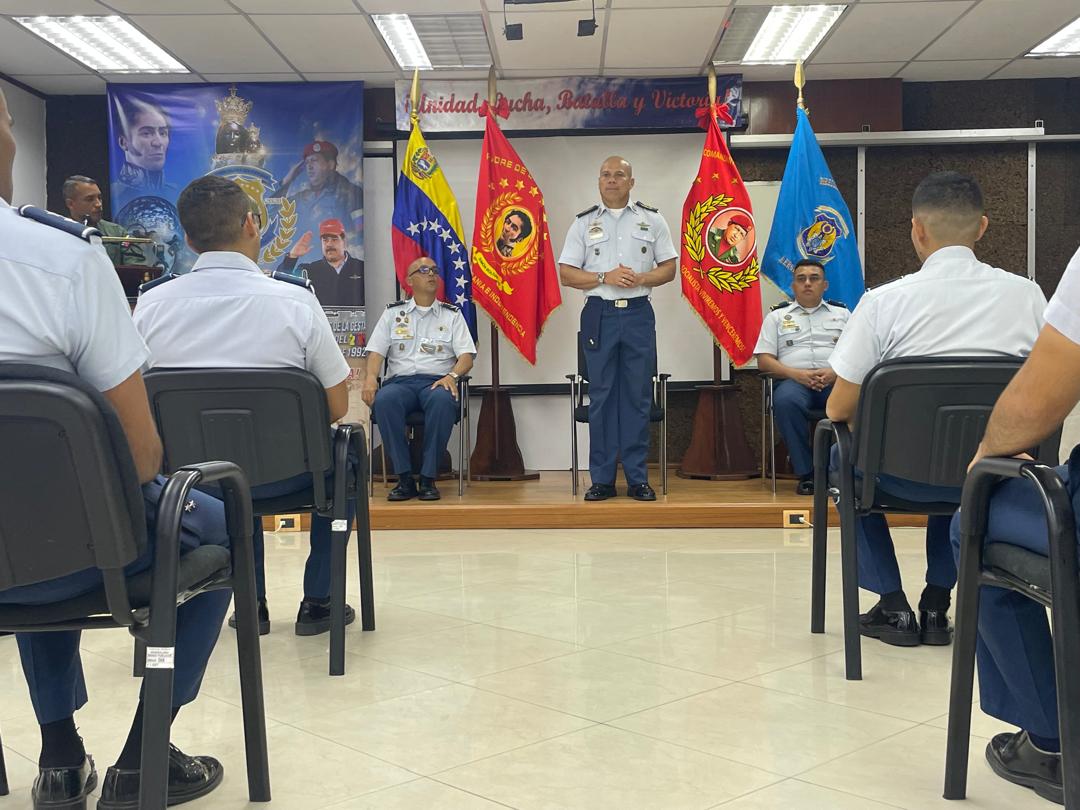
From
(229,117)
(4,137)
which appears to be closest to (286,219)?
(229,117)

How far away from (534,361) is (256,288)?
383cm

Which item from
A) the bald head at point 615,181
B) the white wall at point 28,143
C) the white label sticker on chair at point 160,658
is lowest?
the white label sticker on chair at point 160,658

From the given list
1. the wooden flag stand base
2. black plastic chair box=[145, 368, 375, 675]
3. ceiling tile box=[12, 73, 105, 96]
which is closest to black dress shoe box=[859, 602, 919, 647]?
black plastic chair box=[145, 368, 375, 675]

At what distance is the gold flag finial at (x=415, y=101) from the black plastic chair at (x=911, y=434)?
4448 mm

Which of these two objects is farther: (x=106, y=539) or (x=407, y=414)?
(x=407, y=414)

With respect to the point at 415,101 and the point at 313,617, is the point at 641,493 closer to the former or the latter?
the point at 313,617

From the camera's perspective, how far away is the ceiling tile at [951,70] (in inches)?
267

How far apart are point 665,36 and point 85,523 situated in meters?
5.45

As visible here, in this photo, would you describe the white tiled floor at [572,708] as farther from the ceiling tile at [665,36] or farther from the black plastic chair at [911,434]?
the ceiling tile at [665,36]

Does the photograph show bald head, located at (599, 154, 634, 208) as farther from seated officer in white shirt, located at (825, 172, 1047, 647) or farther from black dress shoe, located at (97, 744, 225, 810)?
black dress shoe, located at (97, 744, 225, 810)

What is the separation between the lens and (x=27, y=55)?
6.36 metres

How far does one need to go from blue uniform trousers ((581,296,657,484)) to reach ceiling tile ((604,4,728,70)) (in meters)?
1.66

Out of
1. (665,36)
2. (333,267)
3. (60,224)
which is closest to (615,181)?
(665,36)

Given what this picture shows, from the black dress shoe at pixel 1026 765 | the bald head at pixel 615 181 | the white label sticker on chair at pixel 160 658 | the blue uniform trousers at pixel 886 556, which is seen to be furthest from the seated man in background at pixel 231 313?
the bald head at pixel 615 181
